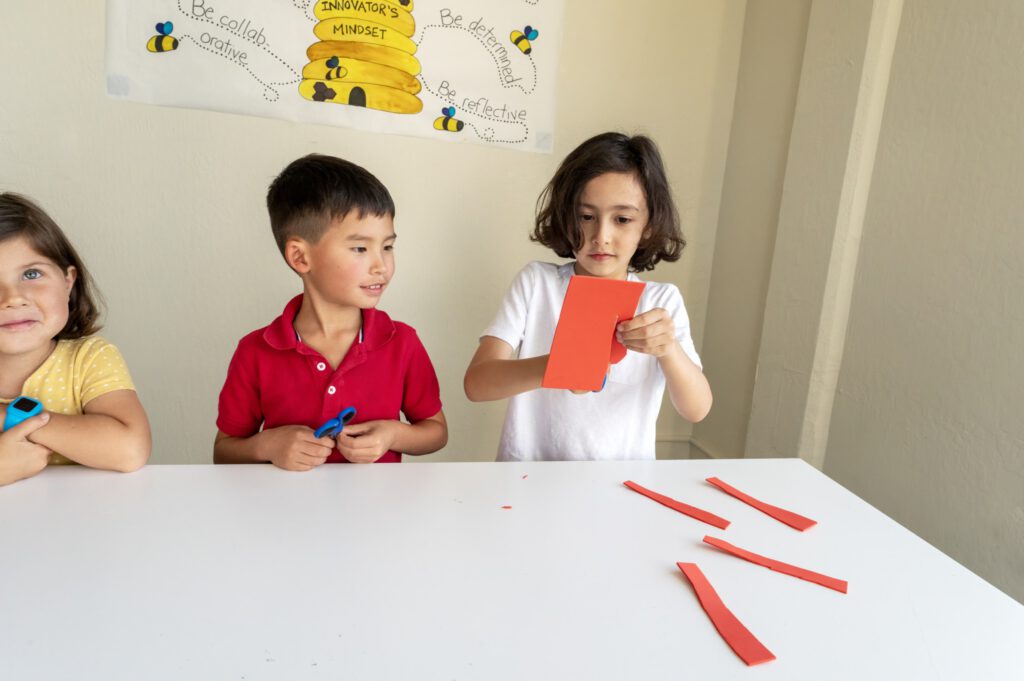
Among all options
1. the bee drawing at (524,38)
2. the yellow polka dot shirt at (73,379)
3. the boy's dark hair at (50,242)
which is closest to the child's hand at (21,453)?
the yellow polka dot shirt at (73,379)

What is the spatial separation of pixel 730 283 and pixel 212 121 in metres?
1.56

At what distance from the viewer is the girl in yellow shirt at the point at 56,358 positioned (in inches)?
33.7

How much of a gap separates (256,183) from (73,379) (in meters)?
0.87

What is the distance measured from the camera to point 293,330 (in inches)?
44.1

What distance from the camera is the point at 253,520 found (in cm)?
75

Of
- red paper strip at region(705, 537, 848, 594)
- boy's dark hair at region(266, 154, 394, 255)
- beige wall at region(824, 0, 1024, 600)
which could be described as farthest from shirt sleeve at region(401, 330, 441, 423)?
beige wall at region(824, 0, 1024, 600)

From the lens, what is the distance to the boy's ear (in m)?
1.11

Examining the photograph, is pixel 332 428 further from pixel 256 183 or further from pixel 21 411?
pixel 256 183

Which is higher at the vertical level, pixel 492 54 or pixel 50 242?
pixel 492 54

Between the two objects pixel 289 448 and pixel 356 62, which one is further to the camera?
pixel 356 62

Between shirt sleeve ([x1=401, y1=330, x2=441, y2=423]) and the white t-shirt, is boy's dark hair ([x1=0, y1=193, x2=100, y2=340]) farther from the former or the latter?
the white t-shirt

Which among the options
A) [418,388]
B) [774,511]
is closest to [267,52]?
[418,388]

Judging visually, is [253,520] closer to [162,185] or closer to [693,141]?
[162,185]

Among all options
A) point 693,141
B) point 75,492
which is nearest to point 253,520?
point 75,492
